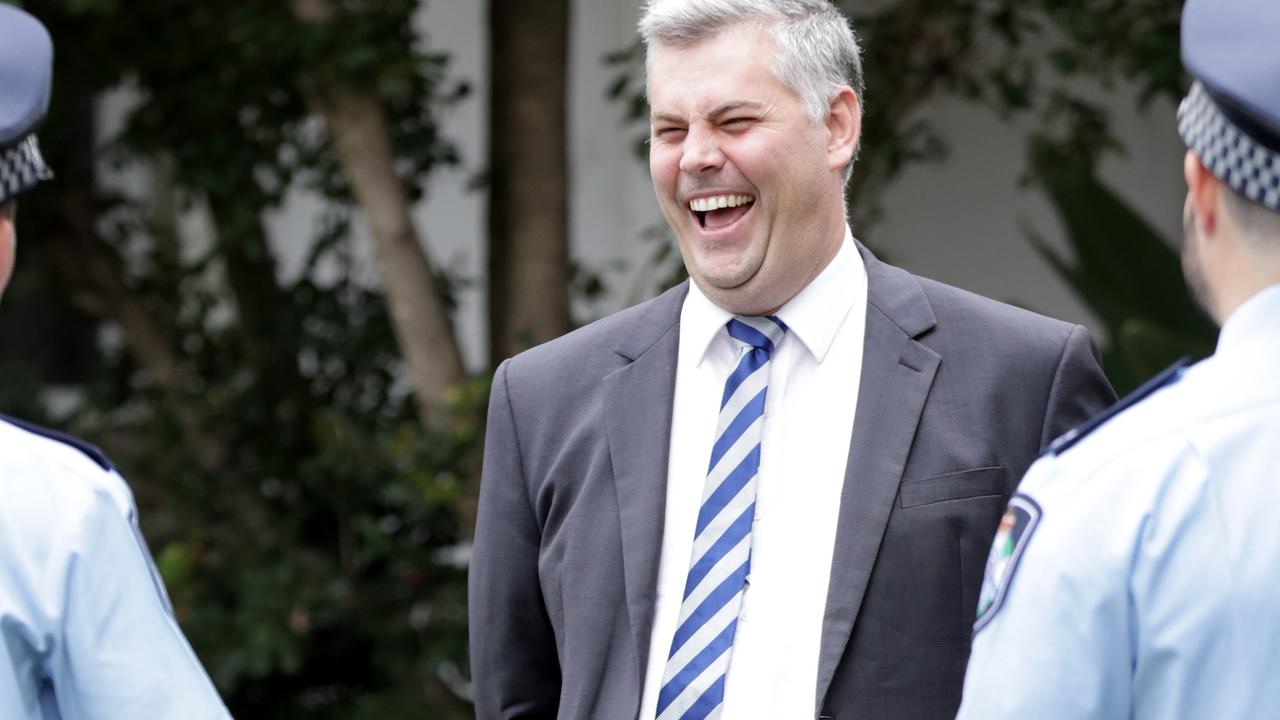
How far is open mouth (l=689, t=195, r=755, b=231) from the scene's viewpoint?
7.69 ft

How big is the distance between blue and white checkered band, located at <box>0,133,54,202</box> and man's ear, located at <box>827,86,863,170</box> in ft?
3.54

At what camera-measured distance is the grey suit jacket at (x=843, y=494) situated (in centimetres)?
218

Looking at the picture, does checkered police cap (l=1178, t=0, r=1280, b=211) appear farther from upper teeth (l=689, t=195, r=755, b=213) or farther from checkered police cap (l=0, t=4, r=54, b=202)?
checkered police cap (l=0, t=4, r=54, b=202)

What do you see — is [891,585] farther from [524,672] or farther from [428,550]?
[428,550]

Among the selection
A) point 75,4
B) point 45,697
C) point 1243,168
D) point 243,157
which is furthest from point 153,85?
point 1243,168

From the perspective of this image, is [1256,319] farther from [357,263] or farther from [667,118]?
[357,263]

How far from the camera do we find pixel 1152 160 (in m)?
5.88

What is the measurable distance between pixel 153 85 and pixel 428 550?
162 centimetres

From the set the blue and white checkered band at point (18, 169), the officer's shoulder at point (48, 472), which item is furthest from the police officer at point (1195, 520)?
the blue and white checkered band at point (18, 169)

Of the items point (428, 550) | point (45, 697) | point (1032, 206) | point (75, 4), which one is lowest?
point (428, 550)

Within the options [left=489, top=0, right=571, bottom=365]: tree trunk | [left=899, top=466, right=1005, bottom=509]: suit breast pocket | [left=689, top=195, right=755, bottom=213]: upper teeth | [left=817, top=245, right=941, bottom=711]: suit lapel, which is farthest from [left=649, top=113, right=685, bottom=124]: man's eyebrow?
[left=489, top=0, right=571, bottom=365]: tree trunk

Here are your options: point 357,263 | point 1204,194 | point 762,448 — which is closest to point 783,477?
point 762,448

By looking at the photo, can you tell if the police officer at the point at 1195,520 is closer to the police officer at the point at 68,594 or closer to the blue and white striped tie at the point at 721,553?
the blue and white striped tie at the point at 721,553

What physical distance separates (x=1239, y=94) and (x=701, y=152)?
3.10 feet
